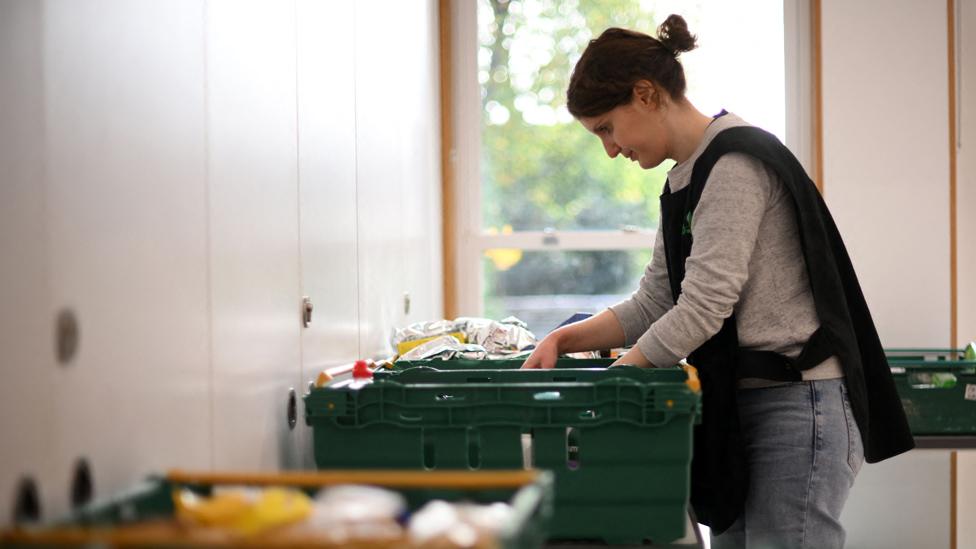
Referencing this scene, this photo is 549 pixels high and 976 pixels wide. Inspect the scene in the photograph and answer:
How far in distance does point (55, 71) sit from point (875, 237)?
3.17 meters

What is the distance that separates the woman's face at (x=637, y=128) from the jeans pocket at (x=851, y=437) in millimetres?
492

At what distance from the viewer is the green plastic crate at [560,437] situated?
1.32 m

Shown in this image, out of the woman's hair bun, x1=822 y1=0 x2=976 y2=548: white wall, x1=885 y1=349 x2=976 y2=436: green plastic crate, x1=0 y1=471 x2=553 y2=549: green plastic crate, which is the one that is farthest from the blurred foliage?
x1=0 y1=471 x2=553 y2=549: green plastic crate

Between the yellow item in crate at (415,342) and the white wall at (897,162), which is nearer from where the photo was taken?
the yellow item in crate at (415,342)

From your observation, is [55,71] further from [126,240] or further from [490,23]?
[490,23]

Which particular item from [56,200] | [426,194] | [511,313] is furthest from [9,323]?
[511,313]

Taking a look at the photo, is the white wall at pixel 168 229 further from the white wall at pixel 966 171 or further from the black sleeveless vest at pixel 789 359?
the white wall at pixel 966 171

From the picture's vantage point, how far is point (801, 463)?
5.30 ft

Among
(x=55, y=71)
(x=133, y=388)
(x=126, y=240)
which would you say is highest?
(x=55, y=71)

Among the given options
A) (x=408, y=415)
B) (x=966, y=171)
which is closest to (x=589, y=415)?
(x=408, y=415)

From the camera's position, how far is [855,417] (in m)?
1.65

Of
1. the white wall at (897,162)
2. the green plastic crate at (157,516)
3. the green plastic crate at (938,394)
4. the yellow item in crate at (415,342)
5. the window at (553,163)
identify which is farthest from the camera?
the window at (553,163)

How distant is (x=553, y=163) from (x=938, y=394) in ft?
5.32

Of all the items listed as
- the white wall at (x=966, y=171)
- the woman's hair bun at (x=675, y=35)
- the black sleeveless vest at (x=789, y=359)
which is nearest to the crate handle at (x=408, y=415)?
the black sleeveless vest at (x=789, y=359)
